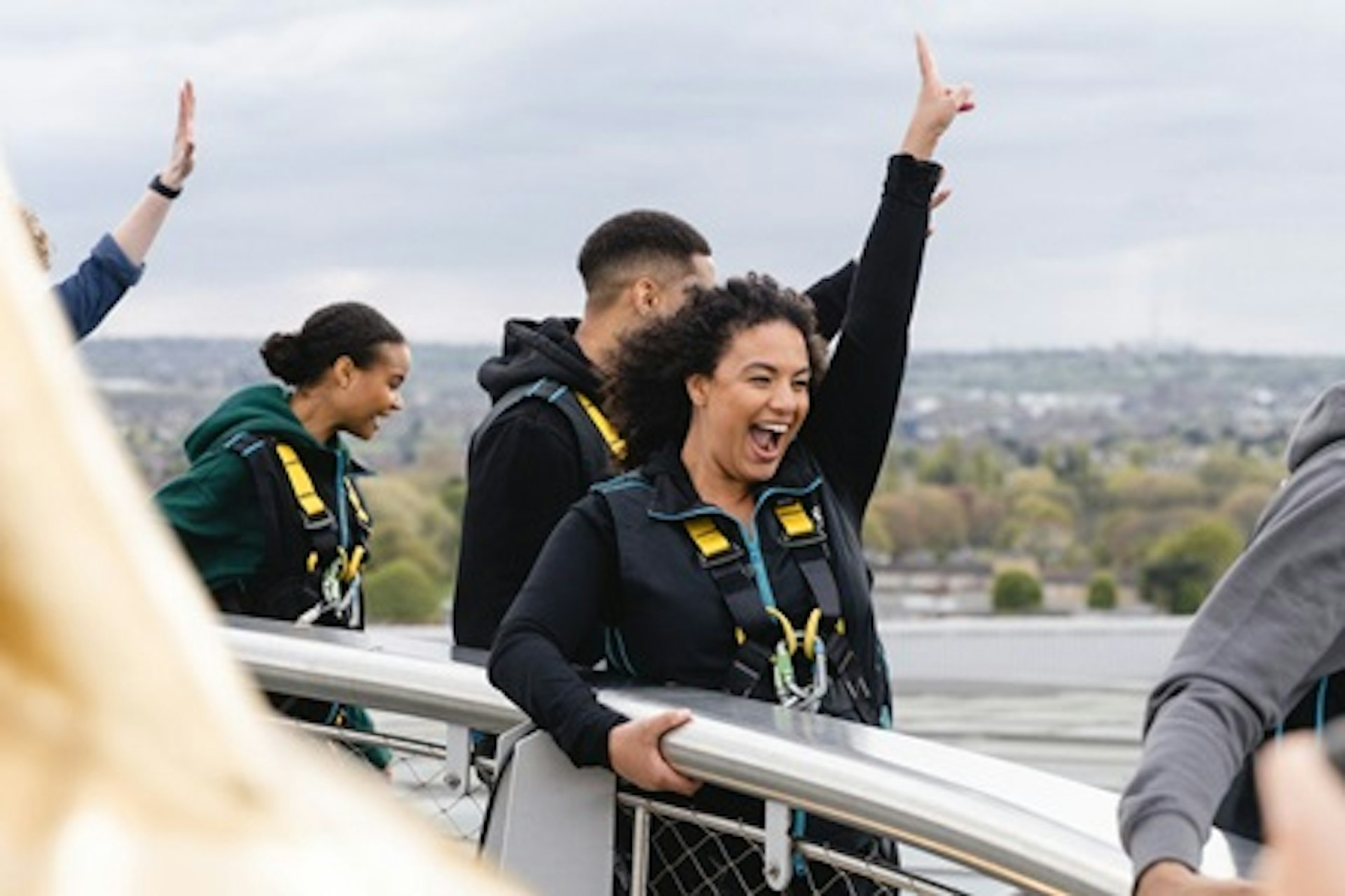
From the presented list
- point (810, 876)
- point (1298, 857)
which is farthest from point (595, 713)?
point (1298, 857)

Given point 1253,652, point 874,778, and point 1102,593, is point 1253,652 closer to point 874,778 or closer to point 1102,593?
point 874,778

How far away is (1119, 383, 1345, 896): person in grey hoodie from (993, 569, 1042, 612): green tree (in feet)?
145

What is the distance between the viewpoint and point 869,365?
15.6 ft

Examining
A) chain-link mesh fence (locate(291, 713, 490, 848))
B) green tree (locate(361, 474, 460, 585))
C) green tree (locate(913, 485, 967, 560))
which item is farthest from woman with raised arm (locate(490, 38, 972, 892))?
green tree (locate(913, 485, 967, 560))

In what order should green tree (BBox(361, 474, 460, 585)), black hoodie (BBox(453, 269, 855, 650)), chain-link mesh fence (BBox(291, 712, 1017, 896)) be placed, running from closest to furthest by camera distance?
1. chain-link mesh fence (BBox(291, 712, 1017, 896))
2. black hoodie (BBox(453, 269, 855, 650))
3. green tree (BBox(361, 474, 460, 585))

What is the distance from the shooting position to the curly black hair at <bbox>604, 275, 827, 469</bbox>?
4820mm

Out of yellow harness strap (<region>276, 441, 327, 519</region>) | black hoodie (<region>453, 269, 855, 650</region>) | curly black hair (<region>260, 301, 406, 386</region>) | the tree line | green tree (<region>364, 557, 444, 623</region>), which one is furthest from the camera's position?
the tree line

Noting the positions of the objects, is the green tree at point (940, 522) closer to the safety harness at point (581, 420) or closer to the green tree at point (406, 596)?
the green tree at point (406, 596)

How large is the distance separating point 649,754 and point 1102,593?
48.7m

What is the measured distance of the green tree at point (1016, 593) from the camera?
4740cm

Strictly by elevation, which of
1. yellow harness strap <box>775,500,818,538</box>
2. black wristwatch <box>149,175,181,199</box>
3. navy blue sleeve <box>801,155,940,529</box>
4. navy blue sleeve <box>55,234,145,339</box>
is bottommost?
yellow harness strap <box>775,500,818,538</box>

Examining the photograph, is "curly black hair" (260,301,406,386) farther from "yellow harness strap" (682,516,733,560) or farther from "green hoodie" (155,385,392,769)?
"yellow harness strap" (682,516,733,560)

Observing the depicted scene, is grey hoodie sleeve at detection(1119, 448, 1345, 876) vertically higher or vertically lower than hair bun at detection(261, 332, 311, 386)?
lower

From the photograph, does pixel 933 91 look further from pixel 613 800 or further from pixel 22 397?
pixel 22 397
